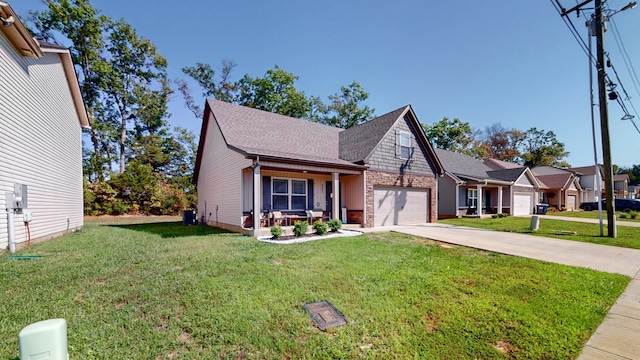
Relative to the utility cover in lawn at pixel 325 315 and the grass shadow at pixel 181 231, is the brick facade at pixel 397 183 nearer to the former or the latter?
the grass shadow at pixel 181 231

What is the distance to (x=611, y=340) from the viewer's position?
3027 millimetres

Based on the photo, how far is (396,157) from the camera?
1429 cm

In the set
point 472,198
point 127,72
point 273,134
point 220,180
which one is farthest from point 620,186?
point 127,72

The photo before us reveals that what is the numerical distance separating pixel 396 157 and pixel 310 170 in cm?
570

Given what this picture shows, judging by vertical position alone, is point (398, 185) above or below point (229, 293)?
above

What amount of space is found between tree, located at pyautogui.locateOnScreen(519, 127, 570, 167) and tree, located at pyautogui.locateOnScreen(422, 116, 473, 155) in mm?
17633

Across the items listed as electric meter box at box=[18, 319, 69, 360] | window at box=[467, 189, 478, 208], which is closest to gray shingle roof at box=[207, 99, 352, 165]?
electric meter box at box=[18, 319, 69, 360]

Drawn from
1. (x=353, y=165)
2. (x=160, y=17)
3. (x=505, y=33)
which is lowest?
(x=353, y=165)

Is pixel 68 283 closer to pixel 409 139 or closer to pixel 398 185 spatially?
pixel 398 185

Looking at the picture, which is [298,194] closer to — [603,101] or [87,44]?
[603,101]

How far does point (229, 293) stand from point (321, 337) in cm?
179

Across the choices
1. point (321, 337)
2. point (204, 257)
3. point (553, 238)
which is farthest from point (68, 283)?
point (553, 238)

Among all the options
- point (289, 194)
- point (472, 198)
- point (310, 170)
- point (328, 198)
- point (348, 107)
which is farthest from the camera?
point (348, 107)

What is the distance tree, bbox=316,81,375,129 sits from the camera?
102 feet
